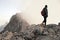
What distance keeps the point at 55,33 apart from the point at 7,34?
816 centimetres

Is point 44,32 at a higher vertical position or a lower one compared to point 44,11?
lower

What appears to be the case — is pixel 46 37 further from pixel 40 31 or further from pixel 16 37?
pixel 16 37

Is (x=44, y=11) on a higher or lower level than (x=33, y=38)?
higher

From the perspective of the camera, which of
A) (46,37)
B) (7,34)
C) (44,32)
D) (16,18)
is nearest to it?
(46,37)

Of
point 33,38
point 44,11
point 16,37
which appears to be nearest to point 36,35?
point 33,38

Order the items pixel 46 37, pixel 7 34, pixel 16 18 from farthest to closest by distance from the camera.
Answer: pixel 16 18 → pixel 7 34 → pixel 46 37

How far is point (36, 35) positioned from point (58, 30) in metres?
4.39

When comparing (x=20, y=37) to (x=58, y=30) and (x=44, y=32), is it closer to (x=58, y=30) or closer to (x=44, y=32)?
(x=44, y=32)

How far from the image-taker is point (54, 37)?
33625 millimetres

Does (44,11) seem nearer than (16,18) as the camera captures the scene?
Yes

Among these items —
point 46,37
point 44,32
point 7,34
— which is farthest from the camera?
point 7,34

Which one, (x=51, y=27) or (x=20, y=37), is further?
(x=51, y=27)

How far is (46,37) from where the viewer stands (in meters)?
33.2

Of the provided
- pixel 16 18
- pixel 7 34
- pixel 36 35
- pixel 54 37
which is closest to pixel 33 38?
pixel 36 35
